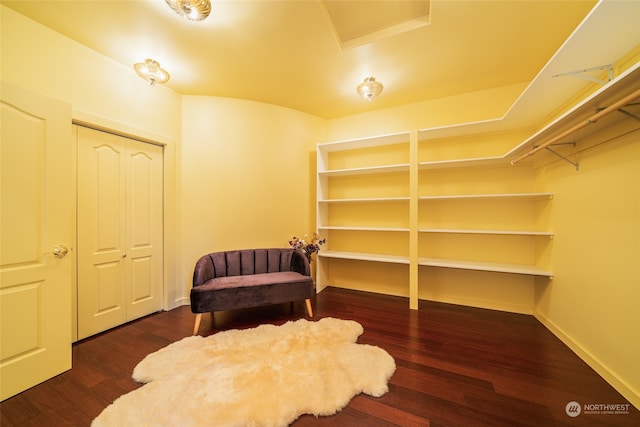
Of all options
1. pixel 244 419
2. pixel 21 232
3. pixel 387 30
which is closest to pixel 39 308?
pixel 21 232

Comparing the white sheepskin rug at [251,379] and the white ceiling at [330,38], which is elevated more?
the white ceiling at [330,38]

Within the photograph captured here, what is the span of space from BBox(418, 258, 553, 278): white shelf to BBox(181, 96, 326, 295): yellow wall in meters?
1.92

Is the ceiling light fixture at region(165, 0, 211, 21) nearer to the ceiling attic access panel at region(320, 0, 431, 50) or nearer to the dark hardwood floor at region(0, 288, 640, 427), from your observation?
the ceiling attic access panel at region(320, 0, 431, 50)

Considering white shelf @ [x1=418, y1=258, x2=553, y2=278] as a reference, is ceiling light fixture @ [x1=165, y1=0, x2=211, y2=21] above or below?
above

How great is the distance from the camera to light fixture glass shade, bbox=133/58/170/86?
2.14 metres

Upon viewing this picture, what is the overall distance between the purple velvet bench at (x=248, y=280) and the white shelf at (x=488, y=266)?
1.60 m

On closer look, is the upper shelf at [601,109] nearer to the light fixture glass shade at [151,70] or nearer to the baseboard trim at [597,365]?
the baseboard trim at [597,365]

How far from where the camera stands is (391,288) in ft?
Result: 10.6

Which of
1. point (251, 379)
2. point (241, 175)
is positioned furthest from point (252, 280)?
point (241, 175)

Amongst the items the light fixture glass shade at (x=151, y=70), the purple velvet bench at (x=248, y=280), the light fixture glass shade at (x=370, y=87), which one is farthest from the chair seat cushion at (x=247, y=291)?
the light fixture glass shade at (x=370, y=87)

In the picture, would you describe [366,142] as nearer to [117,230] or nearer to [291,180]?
[291,180]

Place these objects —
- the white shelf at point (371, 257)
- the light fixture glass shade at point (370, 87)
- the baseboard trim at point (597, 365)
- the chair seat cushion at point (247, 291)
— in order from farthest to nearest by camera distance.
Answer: the white shelf at point (371, 257) < the light fixture glass shade at point (370, 87) < the chair seat cushion at point (247, 291) < the baseboard trim at point (597, 365)

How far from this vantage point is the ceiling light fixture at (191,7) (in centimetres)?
149

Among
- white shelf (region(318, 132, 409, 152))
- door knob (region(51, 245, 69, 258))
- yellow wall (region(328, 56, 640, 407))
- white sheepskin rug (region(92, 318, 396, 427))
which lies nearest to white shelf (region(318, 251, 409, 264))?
yellow wall (region(328, 56, 640, 407))
